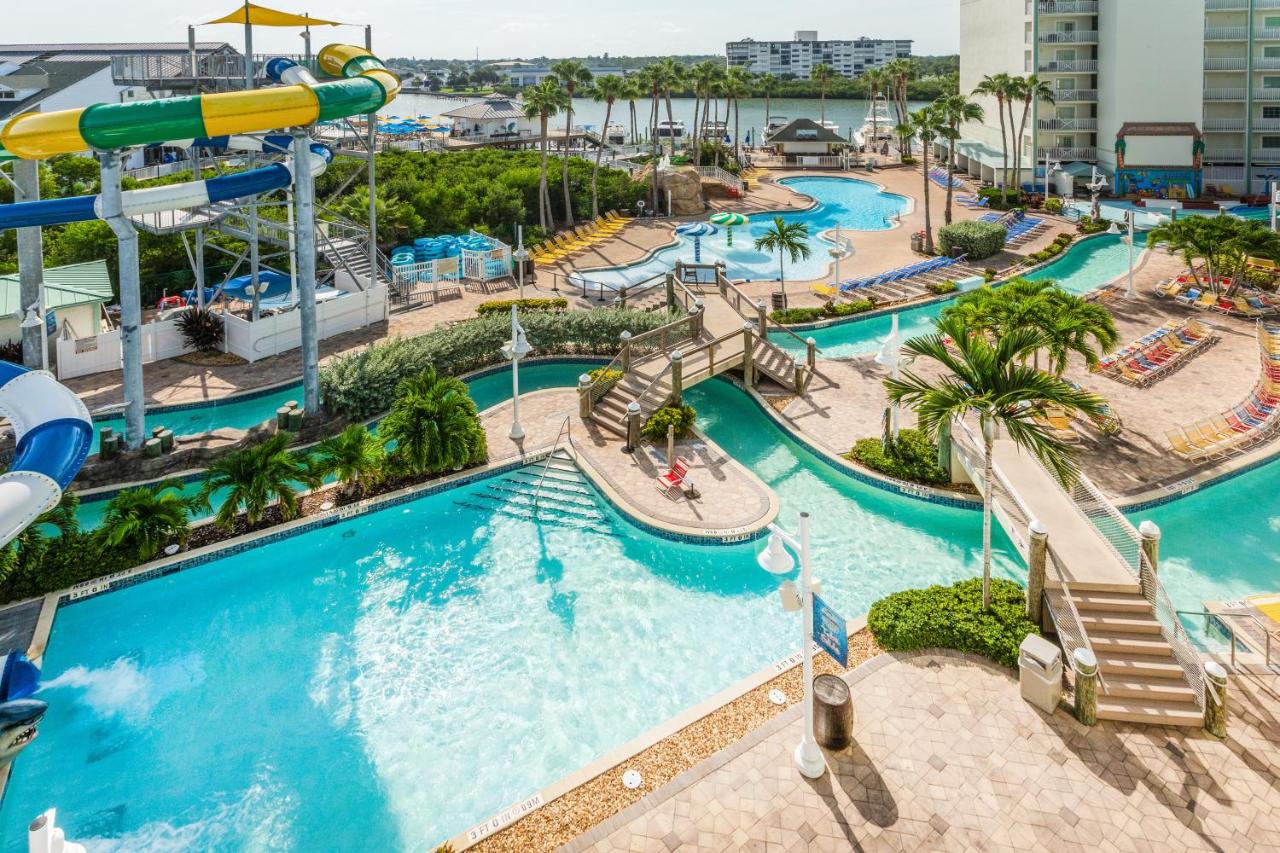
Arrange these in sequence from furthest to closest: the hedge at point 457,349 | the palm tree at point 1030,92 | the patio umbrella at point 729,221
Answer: the palm tree at point 1030,92 < the patio umbrella at point 729,221 < the hedge at point 457,349

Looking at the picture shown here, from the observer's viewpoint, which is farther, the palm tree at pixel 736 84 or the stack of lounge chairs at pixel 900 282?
the palm tree at pixel 736 84

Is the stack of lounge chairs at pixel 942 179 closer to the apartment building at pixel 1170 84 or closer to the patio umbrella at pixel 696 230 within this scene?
the apartment building at pixel 1170 84

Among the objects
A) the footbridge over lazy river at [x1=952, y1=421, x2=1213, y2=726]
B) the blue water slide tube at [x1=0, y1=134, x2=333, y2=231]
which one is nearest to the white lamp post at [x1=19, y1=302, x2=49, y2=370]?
the blue water slide tube at [x1=0, y1=134, x2=333, y2=231]

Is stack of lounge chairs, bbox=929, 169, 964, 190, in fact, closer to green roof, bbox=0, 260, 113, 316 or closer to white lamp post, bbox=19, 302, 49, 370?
green roof, bbox=0, 260, 113, 316

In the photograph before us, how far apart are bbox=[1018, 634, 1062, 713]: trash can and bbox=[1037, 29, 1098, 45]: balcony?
5706 cm

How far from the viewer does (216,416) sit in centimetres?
2292

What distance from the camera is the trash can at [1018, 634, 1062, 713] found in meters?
10.8

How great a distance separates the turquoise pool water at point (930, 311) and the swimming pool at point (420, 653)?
35.3 feet

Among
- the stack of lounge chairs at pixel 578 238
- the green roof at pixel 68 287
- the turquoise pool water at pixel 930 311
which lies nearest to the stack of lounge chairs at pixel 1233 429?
the turquoise pool water at pixel 930 311

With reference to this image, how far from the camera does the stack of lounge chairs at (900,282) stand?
33.2 m

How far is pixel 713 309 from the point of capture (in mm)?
27094

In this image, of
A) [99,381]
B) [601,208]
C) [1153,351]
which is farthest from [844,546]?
[601,208]

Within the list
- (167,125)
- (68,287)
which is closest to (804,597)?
(167,125)

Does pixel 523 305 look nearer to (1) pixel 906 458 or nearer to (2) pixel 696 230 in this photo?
(1) pixel 906 458
